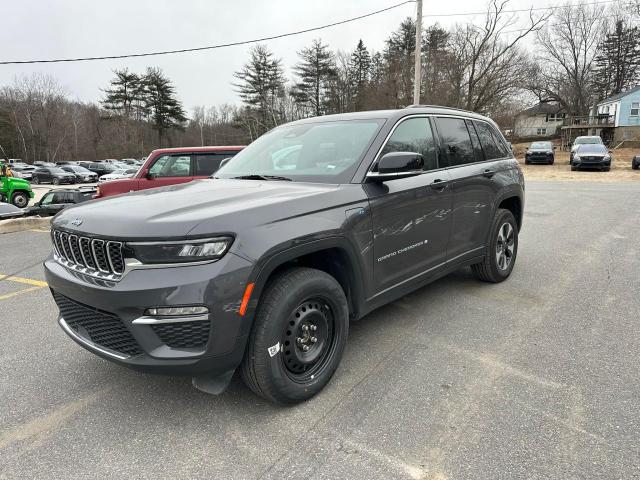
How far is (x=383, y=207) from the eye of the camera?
3.11 meters

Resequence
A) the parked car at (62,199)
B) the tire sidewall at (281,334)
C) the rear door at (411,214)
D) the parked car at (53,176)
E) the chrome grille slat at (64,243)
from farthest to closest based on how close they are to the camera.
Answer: the parked car at (53,176)
the parked car at (62,199)
the rear door at (411,214)
the chrome grille slat at (64,243)
the tire sidewall at (281,334)

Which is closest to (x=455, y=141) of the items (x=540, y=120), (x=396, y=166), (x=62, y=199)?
(x=396, y=166)

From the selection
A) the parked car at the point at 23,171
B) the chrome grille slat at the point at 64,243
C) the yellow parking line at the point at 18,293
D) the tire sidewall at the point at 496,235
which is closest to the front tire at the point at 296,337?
the chrome grille slat at the point at 64,243

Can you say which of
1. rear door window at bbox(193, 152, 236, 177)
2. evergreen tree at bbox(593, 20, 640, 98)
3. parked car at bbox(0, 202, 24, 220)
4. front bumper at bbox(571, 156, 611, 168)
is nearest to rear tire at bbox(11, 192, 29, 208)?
parked car at bbox(0, 202, 24, 220)

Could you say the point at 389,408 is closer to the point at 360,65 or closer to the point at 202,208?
the point at 202,208

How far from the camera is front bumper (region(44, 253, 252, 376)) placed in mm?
2162

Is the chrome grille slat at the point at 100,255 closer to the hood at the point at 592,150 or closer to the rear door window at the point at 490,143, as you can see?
the rear door window at the point at 490,143

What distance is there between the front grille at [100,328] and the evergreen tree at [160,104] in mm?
72150

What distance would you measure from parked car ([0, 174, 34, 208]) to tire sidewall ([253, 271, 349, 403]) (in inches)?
890

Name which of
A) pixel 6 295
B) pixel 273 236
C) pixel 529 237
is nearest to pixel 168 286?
pixel 273 236

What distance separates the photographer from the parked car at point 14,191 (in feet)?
66.1

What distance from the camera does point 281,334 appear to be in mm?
2479

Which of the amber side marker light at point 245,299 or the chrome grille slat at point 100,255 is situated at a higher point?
the chrome grille slat at point 100,255

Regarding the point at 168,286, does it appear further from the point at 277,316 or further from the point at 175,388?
the point at 175,388
